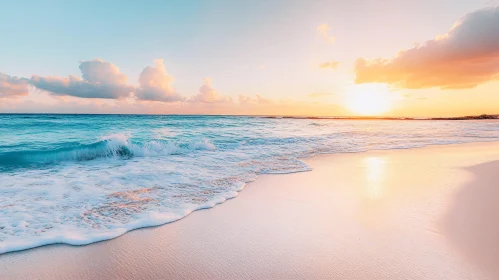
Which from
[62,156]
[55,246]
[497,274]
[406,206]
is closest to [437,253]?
[497,274]

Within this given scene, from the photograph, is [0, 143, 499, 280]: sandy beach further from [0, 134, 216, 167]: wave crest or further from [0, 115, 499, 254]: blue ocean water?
[0, 134, 216, 167]: wave crest

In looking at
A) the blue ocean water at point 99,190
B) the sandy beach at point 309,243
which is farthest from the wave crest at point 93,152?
the sandy beach at point 309,243

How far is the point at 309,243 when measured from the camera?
2.99m

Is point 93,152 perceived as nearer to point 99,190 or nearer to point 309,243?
point 99,190

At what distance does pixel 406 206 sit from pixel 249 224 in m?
2.82

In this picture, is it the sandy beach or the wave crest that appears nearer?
the sandy beach

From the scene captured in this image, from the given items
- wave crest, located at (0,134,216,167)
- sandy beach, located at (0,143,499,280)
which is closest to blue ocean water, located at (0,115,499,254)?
wave crest, located at (0,134,216,167)

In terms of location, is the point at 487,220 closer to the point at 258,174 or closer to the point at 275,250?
the point at 275,250

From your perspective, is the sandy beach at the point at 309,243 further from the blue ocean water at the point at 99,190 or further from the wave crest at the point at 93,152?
the wave crest at the point at 93,152

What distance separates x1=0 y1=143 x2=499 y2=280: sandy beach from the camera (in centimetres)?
245

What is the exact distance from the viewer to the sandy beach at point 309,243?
245cm

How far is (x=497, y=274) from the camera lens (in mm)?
2350

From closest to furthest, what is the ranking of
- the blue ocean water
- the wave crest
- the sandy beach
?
the sandy beach
the blue ocean water
the wave crest

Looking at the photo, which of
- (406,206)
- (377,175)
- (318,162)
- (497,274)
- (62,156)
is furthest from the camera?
(62,156)
